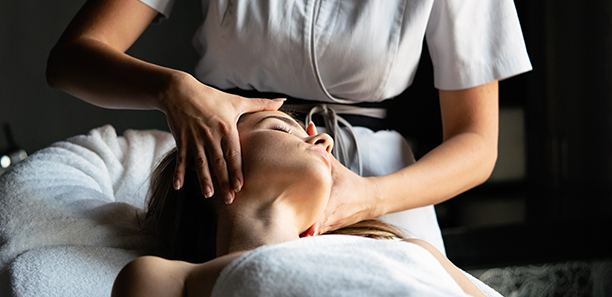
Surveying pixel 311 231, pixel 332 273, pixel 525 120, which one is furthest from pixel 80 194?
pixel 525 120

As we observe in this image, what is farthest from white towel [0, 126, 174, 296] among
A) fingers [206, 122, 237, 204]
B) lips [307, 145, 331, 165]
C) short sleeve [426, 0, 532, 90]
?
short sleeve [426, 0, 532, 90]

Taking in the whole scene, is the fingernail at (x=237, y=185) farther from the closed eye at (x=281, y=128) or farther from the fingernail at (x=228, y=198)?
the closed eye at (x=281, y=128)

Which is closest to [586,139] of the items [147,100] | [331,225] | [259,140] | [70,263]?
[331,225]

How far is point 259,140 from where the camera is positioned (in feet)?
2.59

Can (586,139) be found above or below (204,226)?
below

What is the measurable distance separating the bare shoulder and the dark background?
4.92 feet

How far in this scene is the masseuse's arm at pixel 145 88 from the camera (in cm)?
71

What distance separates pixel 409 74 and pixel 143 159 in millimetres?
663

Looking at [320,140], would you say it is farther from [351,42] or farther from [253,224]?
[351,42]

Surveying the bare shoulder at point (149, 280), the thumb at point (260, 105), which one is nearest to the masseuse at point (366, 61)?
the thumb at point (260, 105)

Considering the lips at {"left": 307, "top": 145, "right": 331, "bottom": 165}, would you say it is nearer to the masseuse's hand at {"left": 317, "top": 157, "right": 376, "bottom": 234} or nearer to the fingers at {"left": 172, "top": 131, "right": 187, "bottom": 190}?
the masseuse's hand at {"left": 317, "top": 157, "right": 376, "bottom": 234}

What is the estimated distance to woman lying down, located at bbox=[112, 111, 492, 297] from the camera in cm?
52

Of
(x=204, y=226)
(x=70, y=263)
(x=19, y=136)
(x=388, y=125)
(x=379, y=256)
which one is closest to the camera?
(x=379, y=256)

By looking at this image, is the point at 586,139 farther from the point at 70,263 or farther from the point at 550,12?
the point at 70,263
